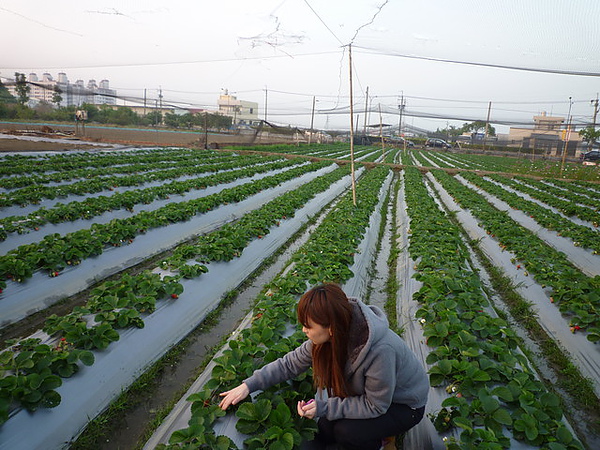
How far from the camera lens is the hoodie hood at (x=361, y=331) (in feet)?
7.23

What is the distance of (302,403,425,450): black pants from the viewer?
2430mm

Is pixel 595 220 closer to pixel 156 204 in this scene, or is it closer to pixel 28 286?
pixel 156 204

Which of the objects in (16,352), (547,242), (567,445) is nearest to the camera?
(567,445)

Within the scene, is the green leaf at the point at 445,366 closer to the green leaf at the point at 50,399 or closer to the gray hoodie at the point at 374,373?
the gray hoodie at the point at 374,373

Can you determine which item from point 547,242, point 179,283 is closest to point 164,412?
point 179,283

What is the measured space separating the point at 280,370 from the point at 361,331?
0.77 meters

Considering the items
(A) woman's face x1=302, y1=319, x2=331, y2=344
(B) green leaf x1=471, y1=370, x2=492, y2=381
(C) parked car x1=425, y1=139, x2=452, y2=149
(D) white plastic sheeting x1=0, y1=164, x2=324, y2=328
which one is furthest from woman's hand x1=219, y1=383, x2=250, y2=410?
(C) parked car x1=425, y1=139, x2=452, y2=149

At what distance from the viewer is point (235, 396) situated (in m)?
2.62

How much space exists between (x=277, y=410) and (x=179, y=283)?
2.61 meters

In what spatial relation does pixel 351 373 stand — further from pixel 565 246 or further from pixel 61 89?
pixel 61 89

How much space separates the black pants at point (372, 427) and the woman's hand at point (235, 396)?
0.59m

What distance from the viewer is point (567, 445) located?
2.49 m

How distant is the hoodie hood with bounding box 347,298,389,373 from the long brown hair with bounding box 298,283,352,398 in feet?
0.13

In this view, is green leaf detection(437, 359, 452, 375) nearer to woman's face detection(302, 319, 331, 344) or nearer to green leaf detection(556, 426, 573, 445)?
green leaf detection(556, 426, 573, 445)
